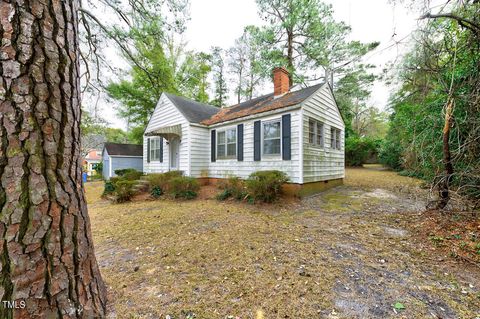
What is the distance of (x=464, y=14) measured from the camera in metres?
3.66

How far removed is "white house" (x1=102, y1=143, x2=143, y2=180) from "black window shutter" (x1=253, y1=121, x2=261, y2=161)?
1267 centimetres

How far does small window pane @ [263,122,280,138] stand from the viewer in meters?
7.29

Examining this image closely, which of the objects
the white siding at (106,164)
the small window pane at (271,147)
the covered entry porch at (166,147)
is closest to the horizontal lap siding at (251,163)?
the small window pane at (271,147)

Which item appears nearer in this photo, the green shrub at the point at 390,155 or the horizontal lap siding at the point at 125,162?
the green shrub at the point at 390,155

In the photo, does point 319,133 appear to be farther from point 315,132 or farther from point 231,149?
point 231,149

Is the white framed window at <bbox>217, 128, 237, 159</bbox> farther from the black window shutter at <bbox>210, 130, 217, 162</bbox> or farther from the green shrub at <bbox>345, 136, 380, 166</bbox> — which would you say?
the green shrub at <bbox>345, 136, 380, 166</bbox>

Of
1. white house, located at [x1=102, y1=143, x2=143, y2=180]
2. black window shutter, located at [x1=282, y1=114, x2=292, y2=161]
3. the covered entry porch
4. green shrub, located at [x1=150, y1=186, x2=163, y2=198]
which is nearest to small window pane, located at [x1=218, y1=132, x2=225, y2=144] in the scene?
the covered entry porch

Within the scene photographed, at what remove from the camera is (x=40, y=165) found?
3.96 ft

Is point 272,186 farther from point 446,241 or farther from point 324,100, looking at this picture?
point 324,100

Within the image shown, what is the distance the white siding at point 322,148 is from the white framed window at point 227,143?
3.13 metres

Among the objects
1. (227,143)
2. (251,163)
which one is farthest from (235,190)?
(227,143)

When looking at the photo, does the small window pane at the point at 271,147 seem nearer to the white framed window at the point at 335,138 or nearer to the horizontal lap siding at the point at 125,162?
the white framed window at the point at 335,138

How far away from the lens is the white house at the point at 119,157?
595 inches

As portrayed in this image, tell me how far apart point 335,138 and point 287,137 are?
12.6 ft
